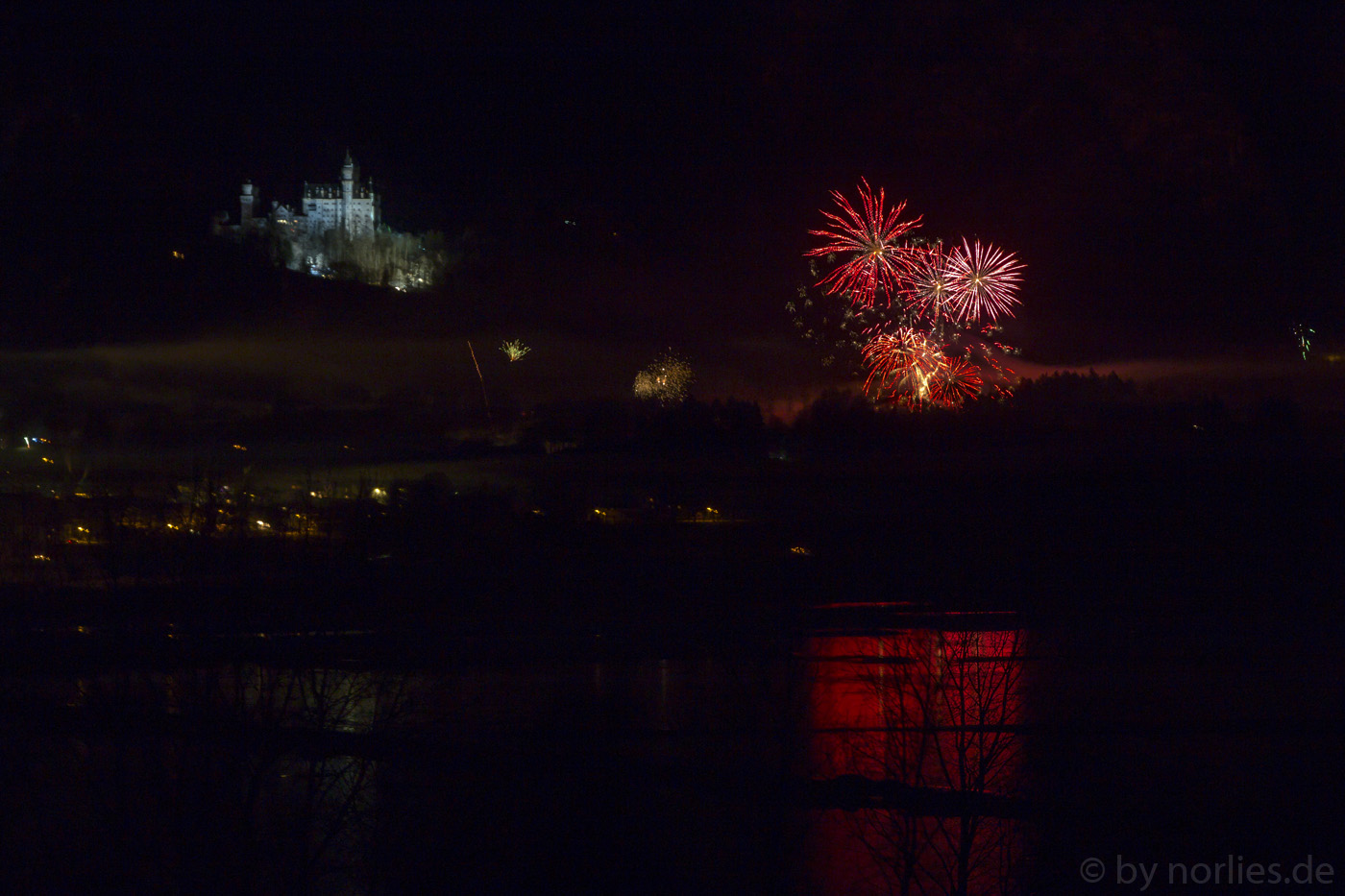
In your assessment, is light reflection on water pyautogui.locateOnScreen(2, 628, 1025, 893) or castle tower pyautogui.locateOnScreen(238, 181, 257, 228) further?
castle tower pyautogui.locateOnScreen(238, 181, 257, 228)

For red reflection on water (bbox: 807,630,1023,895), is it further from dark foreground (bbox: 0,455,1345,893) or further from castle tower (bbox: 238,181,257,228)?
castle tower (bbox: 238,181,257,228)

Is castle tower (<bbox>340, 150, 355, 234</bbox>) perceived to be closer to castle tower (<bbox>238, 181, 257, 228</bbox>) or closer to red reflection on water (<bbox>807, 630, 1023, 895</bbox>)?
castle tower (<bbox>238, 181, 257, 228</bbox>)

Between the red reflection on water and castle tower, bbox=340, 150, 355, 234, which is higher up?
castle tower, bbox=340, 150, 355, 234

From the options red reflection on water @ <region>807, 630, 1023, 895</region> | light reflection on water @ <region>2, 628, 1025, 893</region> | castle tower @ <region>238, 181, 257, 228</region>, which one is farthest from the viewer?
castle tower @ <region>238, 181, 257, 228</region>

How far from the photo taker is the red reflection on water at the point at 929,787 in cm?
579

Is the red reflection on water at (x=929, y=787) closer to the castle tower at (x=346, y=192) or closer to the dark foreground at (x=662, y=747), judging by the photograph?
the dark foreground at (x=662, y=747)

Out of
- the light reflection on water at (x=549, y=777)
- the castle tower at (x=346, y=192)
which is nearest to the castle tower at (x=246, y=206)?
the castle tower at (x=346, y=192)

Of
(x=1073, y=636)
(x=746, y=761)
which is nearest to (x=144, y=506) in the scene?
(x=746, y=761)

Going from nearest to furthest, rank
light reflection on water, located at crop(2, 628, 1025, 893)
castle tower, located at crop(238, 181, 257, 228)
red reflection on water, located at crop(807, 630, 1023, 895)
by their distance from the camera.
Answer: light reflection on water, located at crop(2, 628, 1025, 893) < red reflection on water, located at crop(807, 630, 1023, 895) < castle tower, located at crop(238, 181, 257, 228)

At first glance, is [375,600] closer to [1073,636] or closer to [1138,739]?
[1073,636]

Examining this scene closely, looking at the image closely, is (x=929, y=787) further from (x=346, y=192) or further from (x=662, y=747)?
(x=346, y=192)

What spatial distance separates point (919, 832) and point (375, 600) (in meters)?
16.4

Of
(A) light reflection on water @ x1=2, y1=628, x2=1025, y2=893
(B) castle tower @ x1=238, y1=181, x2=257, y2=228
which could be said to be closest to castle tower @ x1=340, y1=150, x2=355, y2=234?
(B) castle tower @ x1=238, y1=181, x2=257, y2=228

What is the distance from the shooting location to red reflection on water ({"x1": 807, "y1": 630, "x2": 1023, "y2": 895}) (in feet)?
19.0
